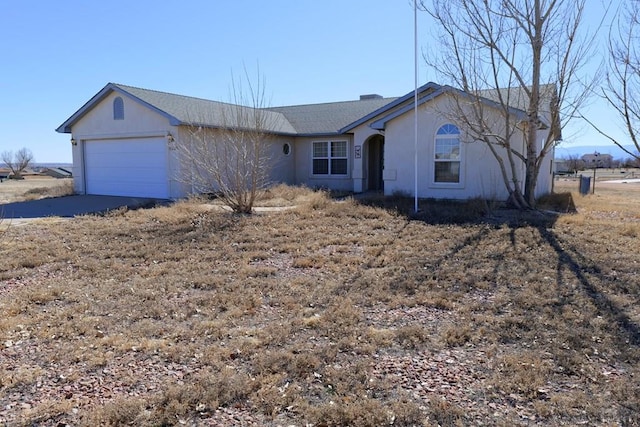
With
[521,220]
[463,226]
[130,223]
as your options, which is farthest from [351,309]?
[130,223]

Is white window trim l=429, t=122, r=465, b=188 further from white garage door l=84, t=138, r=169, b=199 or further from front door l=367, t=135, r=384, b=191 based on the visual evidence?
white garage door l=84, t=138, r=169, b=199

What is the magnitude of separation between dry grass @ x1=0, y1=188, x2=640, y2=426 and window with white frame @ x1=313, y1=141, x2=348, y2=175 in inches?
443

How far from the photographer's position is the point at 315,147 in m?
21.4

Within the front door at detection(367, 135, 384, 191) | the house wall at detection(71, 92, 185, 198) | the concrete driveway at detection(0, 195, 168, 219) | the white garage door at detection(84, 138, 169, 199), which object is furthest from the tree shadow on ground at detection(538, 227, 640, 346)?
the white garage door at detection(84, 138, 169, 199)

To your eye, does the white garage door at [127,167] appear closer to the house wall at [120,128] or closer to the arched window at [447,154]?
the house wall at [120,128]

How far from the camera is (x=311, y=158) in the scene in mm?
21422

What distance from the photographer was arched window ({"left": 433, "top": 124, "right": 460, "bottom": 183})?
1519 cm

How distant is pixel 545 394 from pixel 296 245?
589 cm

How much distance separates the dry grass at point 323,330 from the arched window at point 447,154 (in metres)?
5.97

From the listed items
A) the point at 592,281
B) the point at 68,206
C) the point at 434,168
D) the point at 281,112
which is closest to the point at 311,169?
the point at 281,112

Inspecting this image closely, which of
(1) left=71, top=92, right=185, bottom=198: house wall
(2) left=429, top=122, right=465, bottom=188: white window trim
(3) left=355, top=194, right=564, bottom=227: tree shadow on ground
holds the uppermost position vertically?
(1) left=71, top=92, right=185, bottom=198: house wall

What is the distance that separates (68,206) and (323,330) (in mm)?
13946

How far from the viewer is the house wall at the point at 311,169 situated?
20391 millimetres

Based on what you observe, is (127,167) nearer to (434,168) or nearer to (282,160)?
(282,160)
